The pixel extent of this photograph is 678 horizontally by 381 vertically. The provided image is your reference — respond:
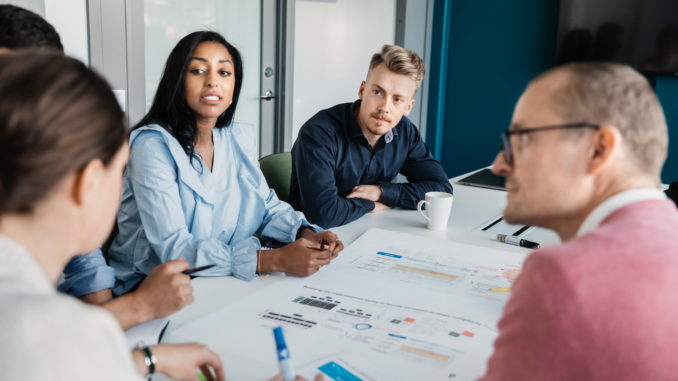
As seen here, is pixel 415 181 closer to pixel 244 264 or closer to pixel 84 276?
pixel 244 264

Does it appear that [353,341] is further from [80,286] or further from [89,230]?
[80,286]

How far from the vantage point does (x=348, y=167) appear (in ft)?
7.61

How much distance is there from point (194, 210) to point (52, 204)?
102 centimetres

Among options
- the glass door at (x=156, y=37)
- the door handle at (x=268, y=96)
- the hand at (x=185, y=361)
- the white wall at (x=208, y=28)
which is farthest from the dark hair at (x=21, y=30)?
the door handle at (x=268, y=96)

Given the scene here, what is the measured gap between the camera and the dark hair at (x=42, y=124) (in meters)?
0.60

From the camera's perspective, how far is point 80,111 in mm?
638

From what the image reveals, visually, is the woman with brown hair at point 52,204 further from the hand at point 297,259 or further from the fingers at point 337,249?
the fingers at point 337,249

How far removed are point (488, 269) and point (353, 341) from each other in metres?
0.54

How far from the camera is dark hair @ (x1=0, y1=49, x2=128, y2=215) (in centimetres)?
60

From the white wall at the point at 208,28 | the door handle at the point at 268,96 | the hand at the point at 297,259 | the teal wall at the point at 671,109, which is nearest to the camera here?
the hand at the point at 297,259

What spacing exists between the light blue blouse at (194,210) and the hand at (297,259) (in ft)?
0.12

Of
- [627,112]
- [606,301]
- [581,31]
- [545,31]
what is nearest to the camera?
[606,301]

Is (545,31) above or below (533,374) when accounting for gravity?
above

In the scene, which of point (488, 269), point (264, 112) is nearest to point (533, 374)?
point (488, 269)
